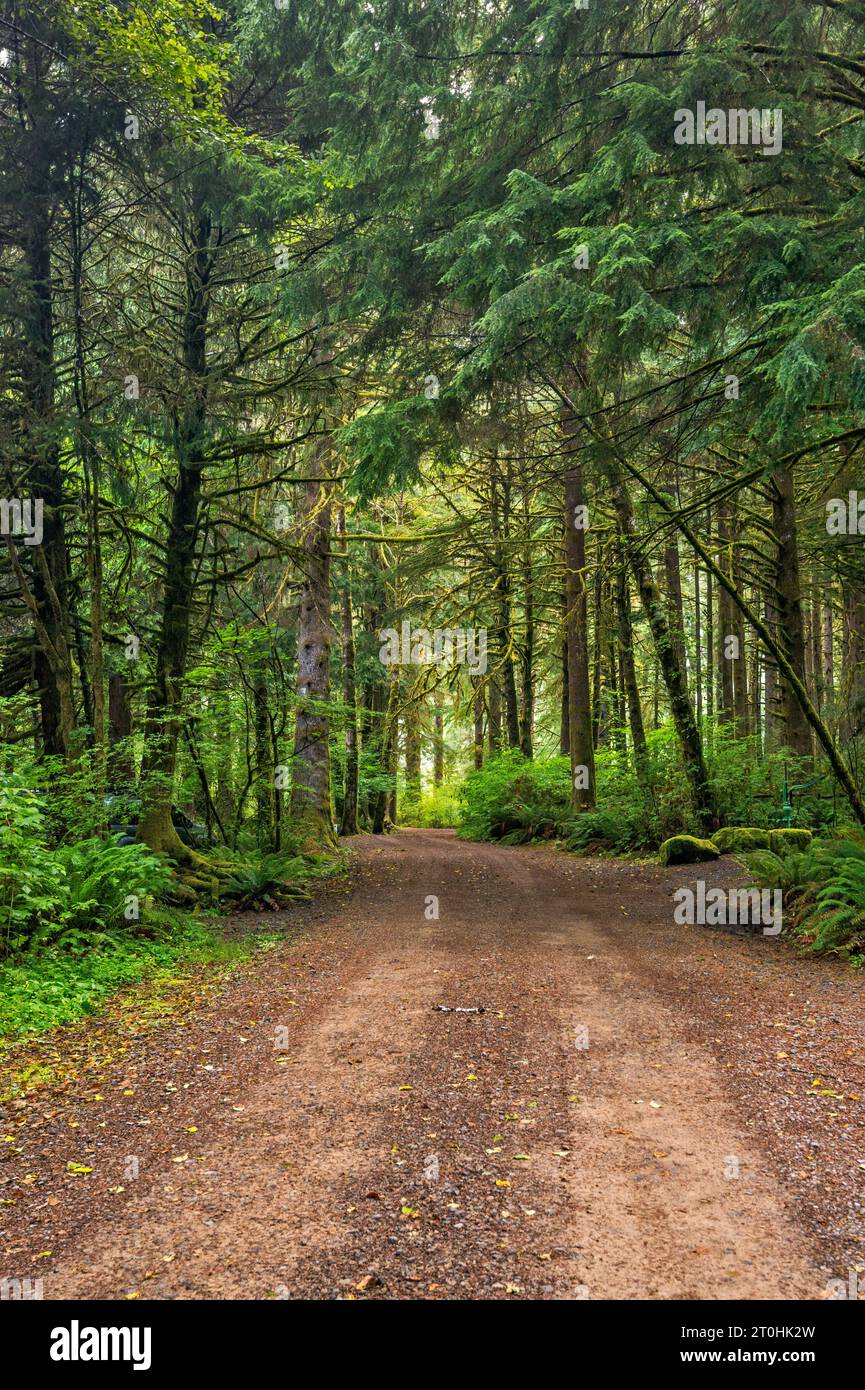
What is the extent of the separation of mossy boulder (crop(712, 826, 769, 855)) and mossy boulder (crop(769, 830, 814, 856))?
19 centimetres

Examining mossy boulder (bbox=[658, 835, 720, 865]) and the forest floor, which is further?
mossy boulder (bbox=[658, 835, 720, 865])

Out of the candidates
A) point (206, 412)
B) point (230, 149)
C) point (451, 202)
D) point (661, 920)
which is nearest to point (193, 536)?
point (206, 412)

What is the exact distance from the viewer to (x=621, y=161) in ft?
21.5

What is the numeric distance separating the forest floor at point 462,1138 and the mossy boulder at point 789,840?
285cm

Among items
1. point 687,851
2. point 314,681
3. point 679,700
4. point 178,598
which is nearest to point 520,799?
point 679,700

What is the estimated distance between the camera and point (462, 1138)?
150 inches

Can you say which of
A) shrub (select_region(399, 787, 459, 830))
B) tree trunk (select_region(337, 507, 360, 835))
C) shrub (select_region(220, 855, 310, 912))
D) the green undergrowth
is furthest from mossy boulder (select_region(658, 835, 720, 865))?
shrub (select_region(399, 787, 459, 830))

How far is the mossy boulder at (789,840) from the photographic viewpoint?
9.76 meters

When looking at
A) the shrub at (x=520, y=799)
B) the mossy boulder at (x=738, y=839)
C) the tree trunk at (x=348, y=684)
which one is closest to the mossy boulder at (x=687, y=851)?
the mossy boulder at (x=738, y=839)

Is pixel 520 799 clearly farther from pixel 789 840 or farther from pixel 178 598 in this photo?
pixel 178 598

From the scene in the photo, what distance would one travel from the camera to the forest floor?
9.24ft

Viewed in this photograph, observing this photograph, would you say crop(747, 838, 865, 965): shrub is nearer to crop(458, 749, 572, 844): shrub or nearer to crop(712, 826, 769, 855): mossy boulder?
crop(712, 826, 769, 855): mossy boulder
